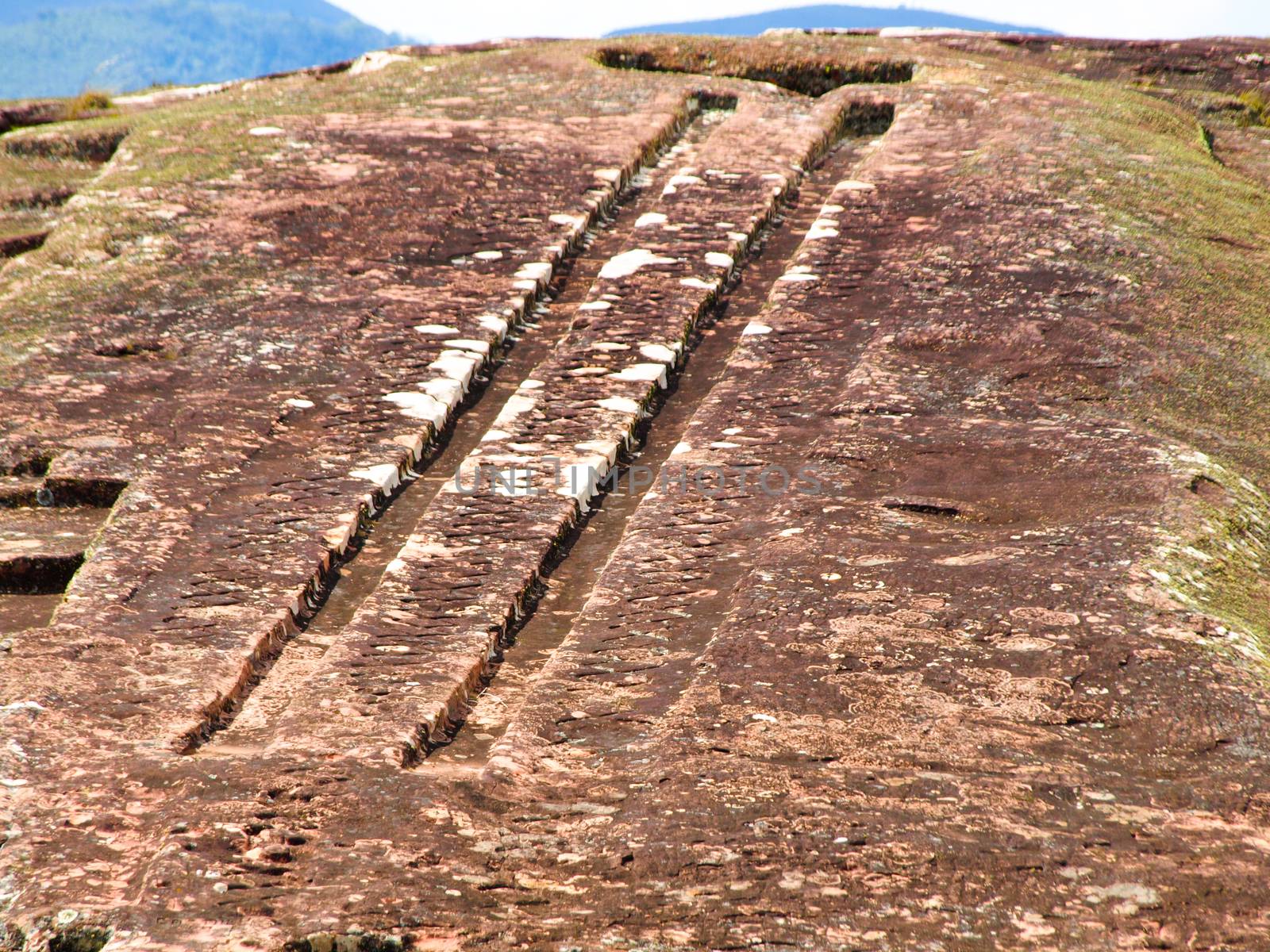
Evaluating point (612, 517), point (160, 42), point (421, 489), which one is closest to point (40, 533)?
point (421, 489)

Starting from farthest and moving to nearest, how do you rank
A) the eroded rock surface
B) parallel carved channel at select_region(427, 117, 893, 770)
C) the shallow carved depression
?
the shallow carved depression → parallel carved channel at select_region(427, 117, 893, 770) → the eroded rock surface

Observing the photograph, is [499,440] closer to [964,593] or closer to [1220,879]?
[964,593]

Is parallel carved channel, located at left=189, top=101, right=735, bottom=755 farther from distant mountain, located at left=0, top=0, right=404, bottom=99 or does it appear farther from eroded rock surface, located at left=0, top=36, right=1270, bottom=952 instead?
distant mountain, located at left=0, top=0, right=404, bottom=99

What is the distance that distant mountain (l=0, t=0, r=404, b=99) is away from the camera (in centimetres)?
8388

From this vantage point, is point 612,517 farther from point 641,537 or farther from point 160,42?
point 160,42

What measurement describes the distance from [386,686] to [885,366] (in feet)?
7.88

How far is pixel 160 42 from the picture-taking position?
309 ft

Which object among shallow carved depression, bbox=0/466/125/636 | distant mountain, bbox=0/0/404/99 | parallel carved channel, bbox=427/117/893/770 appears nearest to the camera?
parallel carved channel, bbox=427/117/893/770

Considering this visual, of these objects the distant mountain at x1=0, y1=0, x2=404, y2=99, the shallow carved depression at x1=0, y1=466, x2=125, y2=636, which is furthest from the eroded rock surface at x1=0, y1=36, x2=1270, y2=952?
the distant mountain at x1=0, y1=0, x2=404, y2=99

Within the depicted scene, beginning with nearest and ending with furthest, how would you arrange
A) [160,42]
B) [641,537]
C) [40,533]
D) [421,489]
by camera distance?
1. [641,537]
2. [40,533]
3. [421,489]
4. [160,42]

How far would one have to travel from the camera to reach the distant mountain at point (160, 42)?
3302 inches

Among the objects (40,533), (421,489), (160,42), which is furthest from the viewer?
(160,42)

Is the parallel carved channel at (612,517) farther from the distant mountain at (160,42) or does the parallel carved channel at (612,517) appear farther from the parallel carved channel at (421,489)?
the distant mountain at (160,42)

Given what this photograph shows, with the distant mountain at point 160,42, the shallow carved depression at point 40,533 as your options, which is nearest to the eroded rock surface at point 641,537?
the shallow carved depression at point 40,533
